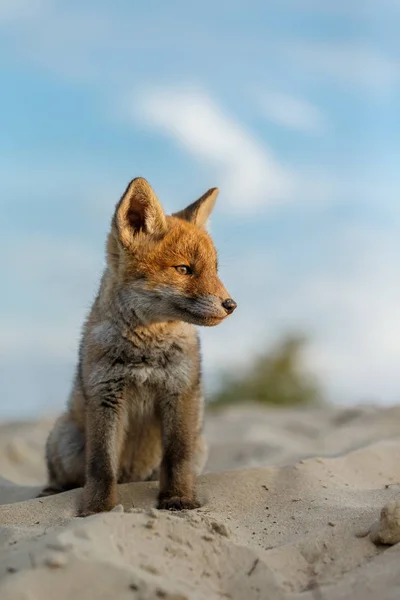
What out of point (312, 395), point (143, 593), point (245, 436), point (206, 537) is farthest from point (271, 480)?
point (312, 395)

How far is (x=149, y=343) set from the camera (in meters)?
5.16

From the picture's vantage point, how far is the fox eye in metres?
5.09

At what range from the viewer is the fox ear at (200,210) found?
572 cm

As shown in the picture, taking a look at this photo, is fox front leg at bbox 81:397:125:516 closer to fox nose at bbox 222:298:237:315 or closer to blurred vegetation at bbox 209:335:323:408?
fox nose at bbox 222:298:237:315

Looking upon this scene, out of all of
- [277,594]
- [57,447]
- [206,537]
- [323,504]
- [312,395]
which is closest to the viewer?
[277,594]

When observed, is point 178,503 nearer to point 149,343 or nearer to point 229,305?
point 149,343

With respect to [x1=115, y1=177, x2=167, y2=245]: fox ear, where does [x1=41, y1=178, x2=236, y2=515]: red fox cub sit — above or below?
below

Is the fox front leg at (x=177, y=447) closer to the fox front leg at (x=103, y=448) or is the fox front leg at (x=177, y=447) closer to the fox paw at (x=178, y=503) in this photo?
the fox paw at (x=178, y=503)

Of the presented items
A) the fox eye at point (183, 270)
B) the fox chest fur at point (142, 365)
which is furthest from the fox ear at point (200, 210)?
the fox chest fur at point (142, 365)

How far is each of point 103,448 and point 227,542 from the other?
1595 mm

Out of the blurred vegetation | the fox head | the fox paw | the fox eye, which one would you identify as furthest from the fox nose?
the blurred vegetation

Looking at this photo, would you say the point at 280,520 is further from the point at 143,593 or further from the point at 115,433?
the point at 143,593

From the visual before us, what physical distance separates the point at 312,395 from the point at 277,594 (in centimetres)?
1353

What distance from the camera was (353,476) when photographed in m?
6.33
